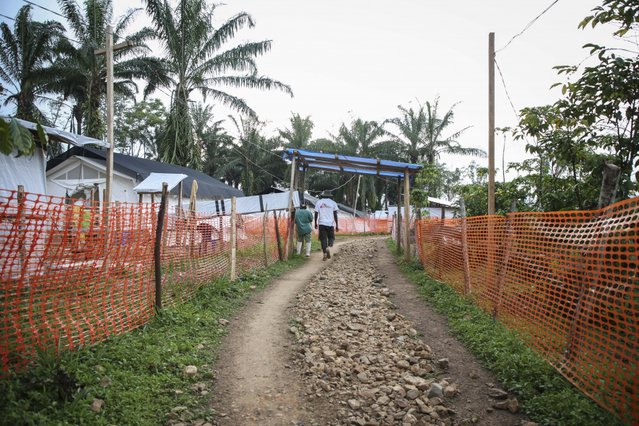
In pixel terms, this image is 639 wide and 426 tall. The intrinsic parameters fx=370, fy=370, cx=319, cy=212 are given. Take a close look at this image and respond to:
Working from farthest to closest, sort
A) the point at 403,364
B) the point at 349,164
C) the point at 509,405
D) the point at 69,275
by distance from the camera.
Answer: the point at 349,164
the point at 403,364
the point at 69,275
the point at 509,405

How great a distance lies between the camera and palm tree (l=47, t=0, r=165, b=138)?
51.2 ft

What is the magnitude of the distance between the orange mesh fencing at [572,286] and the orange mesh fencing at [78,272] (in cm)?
441

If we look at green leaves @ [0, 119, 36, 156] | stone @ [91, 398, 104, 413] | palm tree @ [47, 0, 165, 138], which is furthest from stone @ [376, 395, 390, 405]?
palm tree @ [47, 0, 165, 138]

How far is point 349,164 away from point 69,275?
31.5 feet

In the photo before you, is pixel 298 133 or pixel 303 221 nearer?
pixel 303 221

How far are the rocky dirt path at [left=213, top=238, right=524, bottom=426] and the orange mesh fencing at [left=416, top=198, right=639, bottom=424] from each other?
712mm

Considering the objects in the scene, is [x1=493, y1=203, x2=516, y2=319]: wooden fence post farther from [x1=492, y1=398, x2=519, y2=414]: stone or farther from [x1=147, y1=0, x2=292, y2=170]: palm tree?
[x1=147, y1=0, x2=292, y2=170]: palm tree

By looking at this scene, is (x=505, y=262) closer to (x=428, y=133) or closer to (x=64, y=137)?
(x=64, y=137)

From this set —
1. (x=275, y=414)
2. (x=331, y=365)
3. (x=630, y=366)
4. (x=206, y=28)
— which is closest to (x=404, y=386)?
(x=331, y=365)

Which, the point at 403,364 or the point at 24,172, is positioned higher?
the point at 24,172

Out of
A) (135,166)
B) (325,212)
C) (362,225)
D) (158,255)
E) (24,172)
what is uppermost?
(135,166)

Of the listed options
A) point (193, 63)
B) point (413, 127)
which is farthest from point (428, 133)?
point (193, 63)

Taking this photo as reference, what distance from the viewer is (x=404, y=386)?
344cm

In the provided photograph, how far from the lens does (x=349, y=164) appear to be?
12.4 meters
